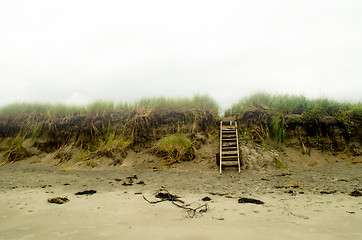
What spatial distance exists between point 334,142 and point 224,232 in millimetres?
7570

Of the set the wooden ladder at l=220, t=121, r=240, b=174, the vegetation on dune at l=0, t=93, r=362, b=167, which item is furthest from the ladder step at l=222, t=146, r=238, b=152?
the vegetation on dune at l=0, t=93, r=362, b=167

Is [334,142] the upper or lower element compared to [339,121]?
lower

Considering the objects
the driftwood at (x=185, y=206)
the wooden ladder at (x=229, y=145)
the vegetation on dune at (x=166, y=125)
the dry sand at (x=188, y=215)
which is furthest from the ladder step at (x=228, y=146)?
the driftwood at (x=185, y=206)

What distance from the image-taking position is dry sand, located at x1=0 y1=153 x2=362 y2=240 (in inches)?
72.3

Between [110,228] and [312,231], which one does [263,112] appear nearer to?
[312,231]

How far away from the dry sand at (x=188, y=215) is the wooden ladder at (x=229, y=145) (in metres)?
1.64

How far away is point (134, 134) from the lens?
803 cm

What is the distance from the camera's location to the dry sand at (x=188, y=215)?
6.03 ft

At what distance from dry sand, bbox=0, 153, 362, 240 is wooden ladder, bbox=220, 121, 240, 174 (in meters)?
1.64

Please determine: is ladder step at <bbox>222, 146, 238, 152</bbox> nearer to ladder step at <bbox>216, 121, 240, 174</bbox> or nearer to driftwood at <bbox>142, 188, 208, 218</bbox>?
ladder step at <bbox>216, 121, 240, 174</bbox>

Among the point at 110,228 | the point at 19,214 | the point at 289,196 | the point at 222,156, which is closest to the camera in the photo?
the point at 110,228

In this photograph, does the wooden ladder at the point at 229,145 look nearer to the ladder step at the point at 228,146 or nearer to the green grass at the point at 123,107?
the ladder step at the point at 228,146

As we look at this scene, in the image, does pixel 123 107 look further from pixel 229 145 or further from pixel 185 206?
pixel 185 206

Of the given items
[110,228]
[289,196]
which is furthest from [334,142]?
[110,228]
